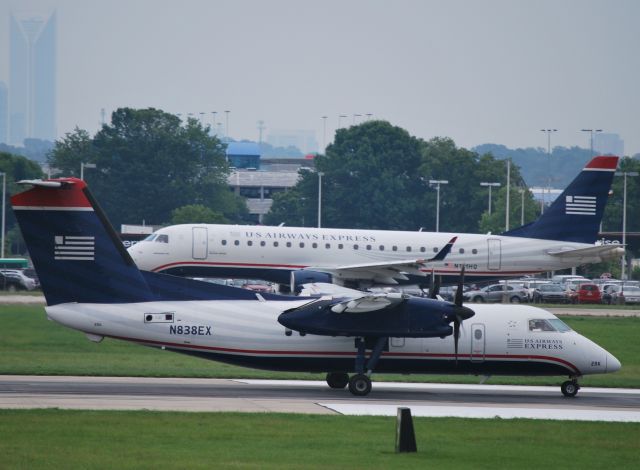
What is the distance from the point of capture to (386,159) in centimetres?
12938

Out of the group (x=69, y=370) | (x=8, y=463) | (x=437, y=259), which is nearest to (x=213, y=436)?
(x=8, y=463)

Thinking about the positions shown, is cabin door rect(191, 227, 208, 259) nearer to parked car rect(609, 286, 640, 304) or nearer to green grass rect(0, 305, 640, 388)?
green grass rect(0, 305, 640, 388)

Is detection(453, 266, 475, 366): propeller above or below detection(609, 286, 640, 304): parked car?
above

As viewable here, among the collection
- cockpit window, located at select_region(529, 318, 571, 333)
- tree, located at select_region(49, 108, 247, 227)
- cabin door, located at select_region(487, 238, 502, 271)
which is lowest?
cockpit window, located at select_region(529, 318, 571, 333)

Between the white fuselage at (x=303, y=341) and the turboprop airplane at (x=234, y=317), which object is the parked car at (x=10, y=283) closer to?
the turboprop airplane at (x=234, y=317)

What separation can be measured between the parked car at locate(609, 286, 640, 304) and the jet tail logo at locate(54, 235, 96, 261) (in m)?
52.1

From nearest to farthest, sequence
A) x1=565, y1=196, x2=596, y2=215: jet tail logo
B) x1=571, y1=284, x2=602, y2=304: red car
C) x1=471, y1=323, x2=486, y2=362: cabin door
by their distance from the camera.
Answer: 1. x1=471, y1=323, x2=486, y2=362: cabin door
2. x1=565, y1=196, x2=596, y2=215: jet tail logo
3. x1=571, y1=284, x2=602, y2=304: red car

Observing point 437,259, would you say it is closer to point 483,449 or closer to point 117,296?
point 117,296

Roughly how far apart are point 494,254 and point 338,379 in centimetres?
2154

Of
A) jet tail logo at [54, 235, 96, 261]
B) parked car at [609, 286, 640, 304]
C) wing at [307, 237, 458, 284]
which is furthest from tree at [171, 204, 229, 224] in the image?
jet tail logo at [54, 235, 96, 261]

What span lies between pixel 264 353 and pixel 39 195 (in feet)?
21.6

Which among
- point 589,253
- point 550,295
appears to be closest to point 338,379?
point 589,253

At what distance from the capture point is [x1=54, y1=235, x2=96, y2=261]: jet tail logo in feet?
89.2

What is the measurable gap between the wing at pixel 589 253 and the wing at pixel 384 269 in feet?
17.8
